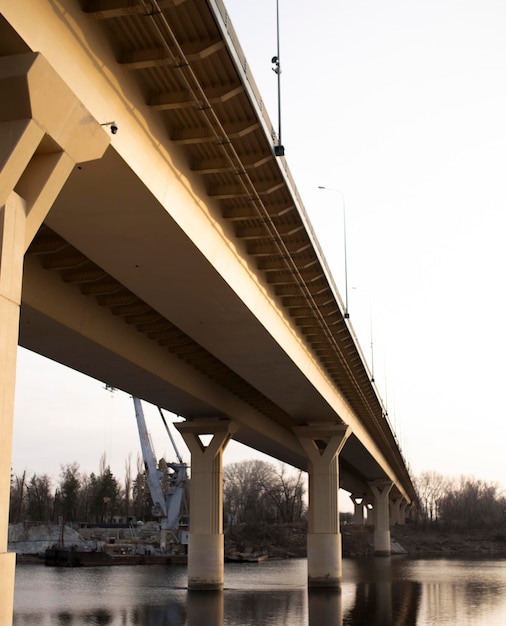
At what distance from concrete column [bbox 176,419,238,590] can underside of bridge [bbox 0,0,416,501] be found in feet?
18.3

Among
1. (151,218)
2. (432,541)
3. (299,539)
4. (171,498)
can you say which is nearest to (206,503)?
(151,218)

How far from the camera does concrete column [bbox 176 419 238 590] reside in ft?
142

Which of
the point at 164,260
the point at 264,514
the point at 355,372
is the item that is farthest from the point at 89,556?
the point at 264,514

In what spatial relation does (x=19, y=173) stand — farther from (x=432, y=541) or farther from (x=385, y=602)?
(x=432, y=541)

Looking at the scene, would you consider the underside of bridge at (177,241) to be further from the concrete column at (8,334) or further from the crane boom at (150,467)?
the crane boom at (150,467)

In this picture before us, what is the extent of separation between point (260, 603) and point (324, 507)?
1129 cm

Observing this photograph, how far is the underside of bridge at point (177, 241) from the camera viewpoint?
1416 centimetres

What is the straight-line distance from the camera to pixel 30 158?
12.1 m

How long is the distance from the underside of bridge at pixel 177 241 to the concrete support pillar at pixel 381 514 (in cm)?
7014

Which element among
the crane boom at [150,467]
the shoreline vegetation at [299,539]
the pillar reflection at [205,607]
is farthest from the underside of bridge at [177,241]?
the shoreline vegetation at [299,539]

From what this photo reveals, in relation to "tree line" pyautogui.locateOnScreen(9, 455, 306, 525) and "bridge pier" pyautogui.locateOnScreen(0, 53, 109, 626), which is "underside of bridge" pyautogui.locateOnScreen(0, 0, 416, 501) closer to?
"bridge pier" pyautogui.locateOnScreen(0, 53, 109, 626)

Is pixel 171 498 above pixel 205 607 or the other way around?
above

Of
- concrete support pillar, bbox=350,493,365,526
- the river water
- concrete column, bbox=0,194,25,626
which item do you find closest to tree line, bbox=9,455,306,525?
concrete support pillar, bbox=350,493,365,526

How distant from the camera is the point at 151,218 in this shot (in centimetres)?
1712
